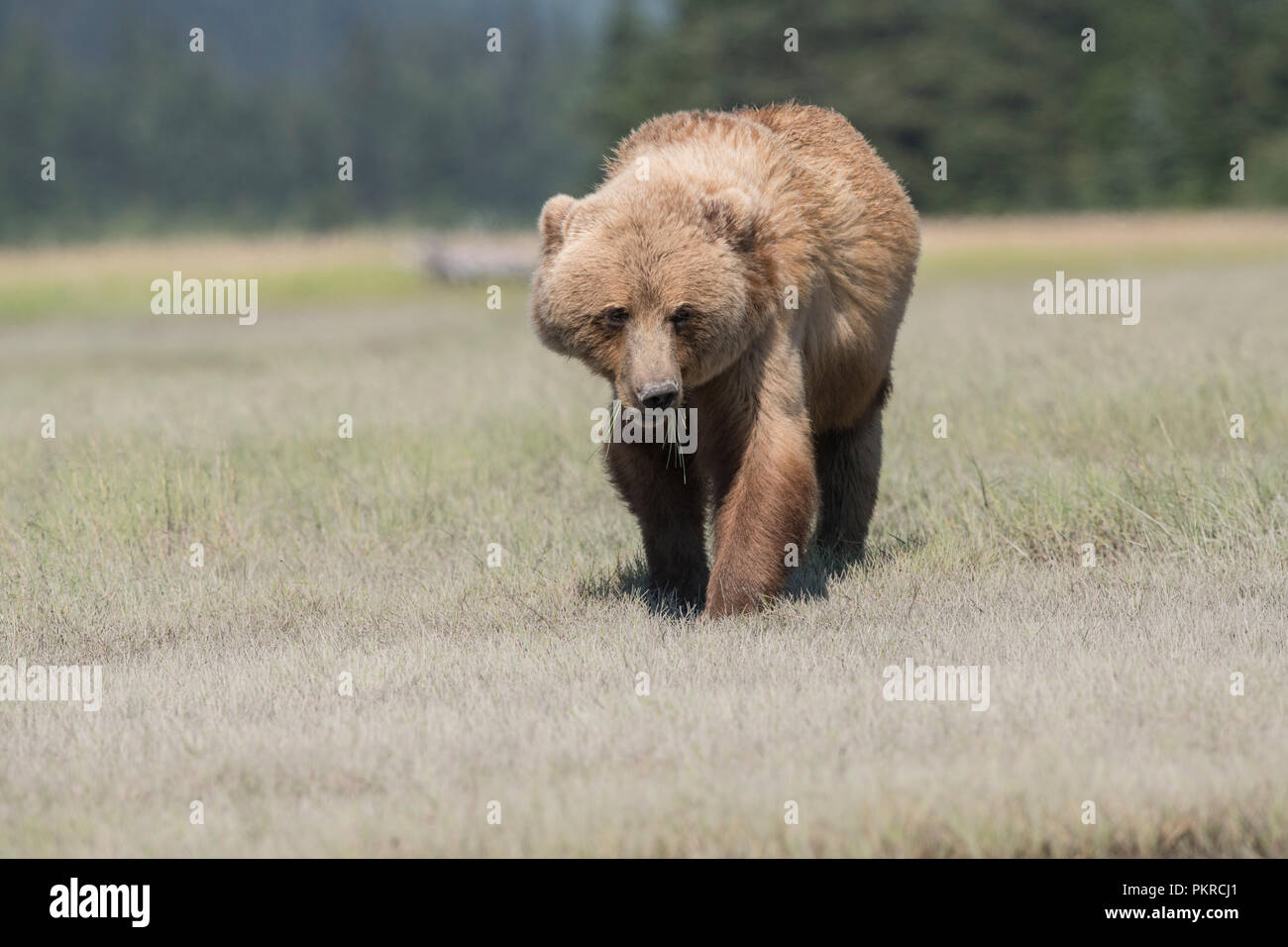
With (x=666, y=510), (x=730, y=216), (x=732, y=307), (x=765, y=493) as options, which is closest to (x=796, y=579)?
(x=666, y=510)

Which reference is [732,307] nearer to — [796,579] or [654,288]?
[654,288]

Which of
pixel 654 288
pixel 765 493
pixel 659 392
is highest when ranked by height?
pixel 654 288

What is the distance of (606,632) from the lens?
7.08 metres

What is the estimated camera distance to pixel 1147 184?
2426 inches

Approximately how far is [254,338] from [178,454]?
594 inches

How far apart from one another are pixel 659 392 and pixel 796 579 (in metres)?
2.23

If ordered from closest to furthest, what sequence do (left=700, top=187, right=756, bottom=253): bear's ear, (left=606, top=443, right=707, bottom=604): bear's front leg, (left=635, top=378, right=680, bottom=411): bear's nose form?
(left=635, top=378, right=680, bottom=411): bear's nose
(left=700, top=187, right=756, bottom=253): bear's ear
(left=606, top=443, right=707, bottom=604): bear's front leg

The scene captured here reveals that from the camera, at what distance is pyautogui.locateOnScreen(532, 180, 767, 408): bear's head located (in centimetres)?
632

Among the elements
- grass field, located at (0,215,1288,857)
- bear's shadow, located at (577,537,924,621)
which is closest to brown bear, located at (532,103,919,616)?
bear's shadow, located at (577,537,924,621)

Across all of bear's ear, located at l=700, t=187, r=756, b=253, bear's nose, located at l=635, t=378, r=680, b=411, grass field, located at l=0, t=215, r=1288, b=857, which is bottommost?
grass field, located at l=0, t=215, r=1288, b=857

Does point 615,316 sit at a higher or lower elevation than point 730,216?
lower

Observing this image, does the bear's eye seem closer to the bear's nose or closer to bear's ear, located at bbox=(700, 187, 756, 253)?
the bear's nose

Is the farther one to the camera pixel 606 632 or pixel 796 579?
pixel 796 579
